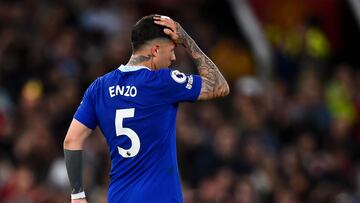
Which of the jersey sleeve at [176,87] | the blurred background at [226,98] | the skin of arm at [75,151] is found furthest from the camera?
the blurred background at [226,98]

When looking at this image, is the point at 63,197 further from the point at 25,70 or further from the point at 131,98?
the point at 131,98

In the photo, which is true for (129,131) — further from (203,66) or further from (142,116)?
(203,66)

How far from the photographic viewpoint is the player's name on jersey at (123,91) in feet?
27.4

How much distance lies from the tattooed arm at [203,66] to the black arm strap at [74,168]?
0.89m

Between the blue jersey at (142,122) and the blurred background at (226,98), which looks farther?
the blurred background at (226,98)

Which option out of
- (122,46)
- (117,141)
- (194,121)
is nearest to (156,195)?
(117,141)

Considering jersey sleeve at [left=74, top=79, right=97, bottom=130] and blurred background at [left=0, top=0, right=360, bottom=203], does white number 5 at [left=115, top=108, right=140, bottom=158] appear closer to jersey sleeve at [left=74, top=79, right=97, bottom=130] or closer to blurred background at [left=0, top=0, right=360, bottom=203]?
jersey sleeve at [left=74, top=79, right=97, bottom=130]

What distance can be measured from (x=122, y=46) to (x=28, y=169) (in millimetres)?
2889

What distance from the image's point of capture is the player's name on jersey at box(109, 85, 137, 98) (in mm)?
8344

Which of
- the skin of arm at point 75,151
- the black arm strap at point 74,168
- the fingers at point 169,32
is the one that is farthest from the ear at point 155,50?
the black arm strap at point 74,168

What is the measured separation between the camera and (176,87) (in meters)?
8.34

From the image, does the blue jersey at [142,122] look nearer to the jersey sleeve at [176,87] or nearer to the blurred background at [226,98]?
the jersey sleeve at [176,87]

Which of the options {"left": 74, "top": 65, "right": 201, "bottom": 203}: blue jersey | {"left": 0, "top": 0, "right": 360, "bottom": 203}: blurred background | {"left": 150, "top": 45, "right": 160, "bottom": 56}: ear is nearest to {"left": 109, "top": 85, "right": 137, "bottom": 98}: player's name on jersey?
{"left": 74, "top": 65, "right": 201, "bottom": 203}: blue jersey

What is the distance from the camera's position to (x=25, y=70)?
52.2ft
